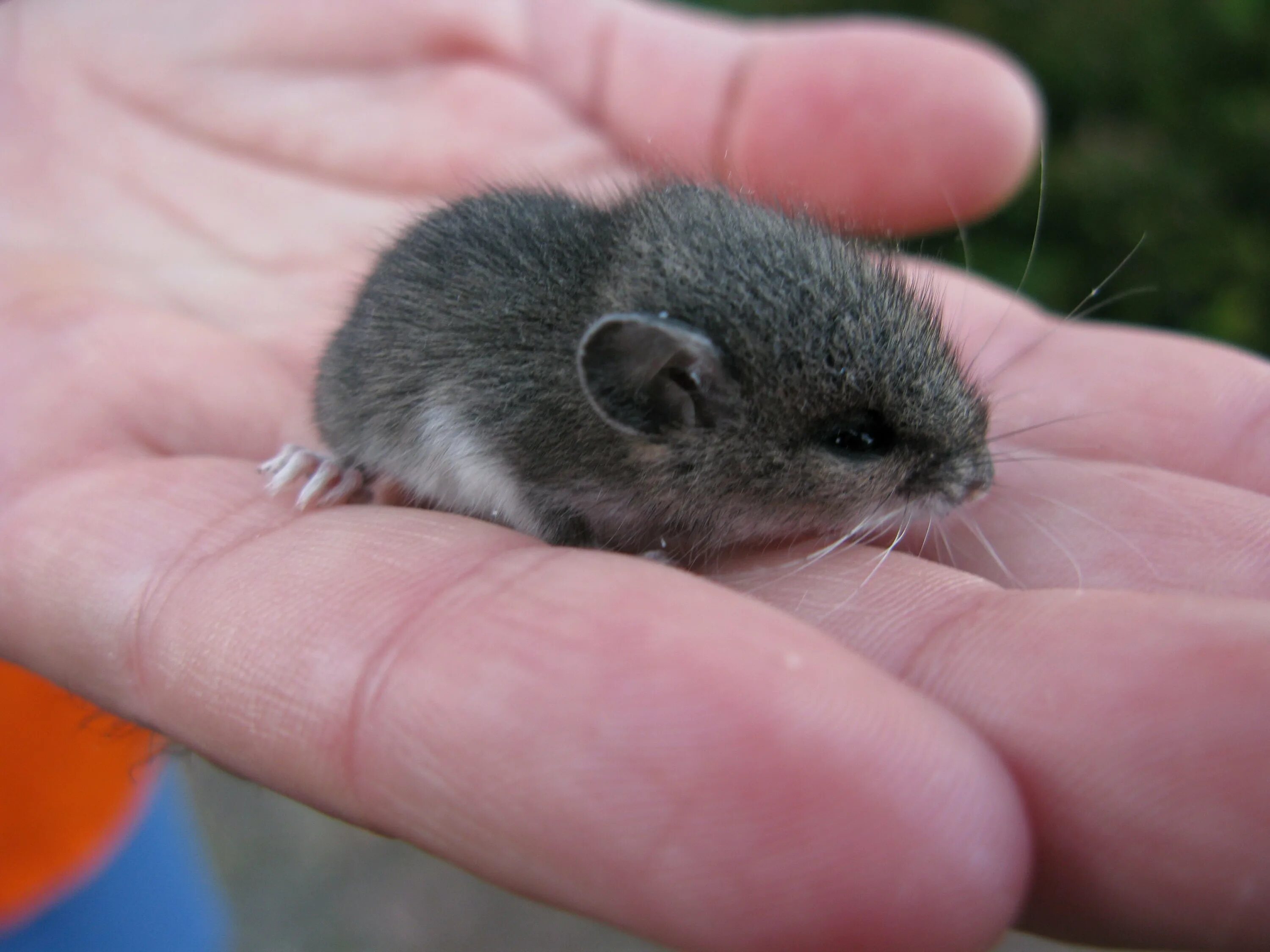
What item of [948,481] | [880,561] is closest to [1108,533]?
[948,481]

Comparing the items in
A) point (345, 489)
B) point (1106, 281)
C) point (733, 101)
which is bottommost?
point (345, 489)

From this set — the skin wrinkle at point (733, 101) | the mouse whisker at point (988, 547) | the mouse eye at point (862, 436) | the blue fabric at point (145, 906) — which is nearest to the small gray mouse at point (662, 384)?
the mouse eye at point (862, 436)

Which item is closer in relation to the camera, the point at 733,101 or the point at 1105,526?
the point at 1105,526

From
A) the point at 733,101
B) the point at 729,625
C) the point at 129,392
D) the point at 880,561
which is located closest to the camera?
the point at 729,625

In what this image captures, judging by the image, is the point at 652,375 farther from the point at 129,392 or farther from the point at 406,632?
the point at 129,392

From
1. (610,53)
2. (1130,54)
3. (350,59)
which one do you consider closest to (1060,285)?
(1130,54)

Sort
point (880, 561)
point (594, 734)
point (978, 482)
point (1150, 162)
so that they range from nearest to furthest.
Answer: point (594, 734)
point (880, 561)
point (978, 482)
point (1150, 162)

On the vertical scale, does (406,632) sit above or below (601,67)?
below
